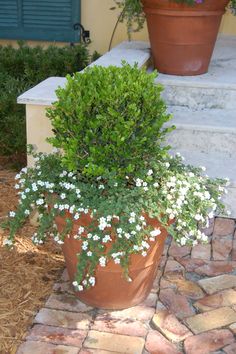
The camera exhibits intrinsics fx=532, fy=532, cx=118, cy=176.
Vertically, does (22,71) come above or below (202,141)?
above

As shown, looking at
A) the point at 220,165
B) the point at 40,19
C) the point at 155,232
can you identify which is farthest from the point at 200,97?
the point at 155,232

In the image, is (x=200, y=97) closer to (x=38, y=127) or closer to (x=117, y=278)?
(x=38, y=127)

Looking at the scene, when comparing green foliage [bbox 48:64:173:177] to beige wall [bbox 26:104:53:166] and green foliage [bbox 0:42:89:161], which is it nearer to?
beige wall [bbox 26:104:53:166]

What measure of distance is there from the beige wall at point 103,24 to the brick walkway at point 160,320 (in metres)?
2.71

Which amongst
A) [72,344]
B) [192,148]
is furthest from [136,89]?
[192,148]

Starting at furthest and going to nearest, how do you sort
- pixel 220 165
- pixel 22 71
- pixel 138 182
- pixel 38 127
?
1. pixel 22 71
2. pixel 220 165
3. pixel 38 127
4. pixel 138 182

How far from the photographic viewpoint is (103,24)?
4.88 meters

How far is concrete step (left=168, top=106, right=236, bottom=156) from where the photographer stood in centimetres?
349

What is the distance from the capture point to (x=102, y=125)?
225 cm

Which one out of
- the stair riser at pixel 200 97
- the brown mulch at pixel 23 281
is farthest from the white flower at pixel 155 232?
the stair riser at pixel 200 97

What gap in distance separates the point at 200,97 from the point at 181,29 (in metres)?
0.51

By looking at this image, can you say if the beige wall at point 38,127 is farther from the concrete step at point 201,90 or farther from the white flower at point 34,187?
the concrete step at point 201,90

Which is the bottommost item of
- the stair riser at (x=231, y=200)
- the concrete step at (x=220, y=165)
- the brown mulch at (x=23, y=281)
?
the brown mulch at (x=23, y=281)

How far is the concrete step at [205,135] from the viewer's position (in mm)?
3486
